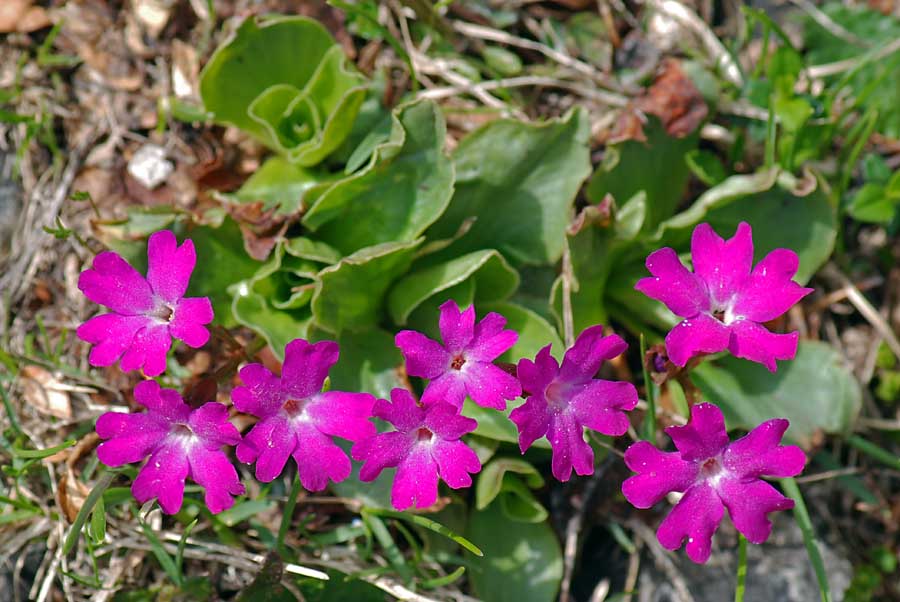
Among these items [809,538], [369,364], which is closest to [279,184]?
[369,364]

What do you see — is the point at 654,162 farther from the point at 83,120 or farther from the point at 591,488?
the point at 83,120

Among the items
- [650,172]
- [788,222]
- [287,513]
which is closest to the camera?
[287,513]

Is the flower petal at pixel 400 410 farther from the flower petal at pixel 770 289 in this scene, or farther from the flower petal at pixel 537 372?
the flower petal at pixel 770 289

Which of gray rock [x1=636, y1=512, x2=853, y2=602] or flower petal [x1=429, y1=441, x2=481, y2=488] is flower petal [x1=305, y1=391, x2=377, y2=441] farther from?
gray rock [x1=636, y1=512, x2=853, y2=602]

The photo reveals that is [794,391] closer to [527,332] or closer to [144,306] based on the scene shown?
[527,332]

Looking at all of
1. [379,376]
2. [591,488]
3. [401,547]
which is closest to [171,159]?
[379,376]
